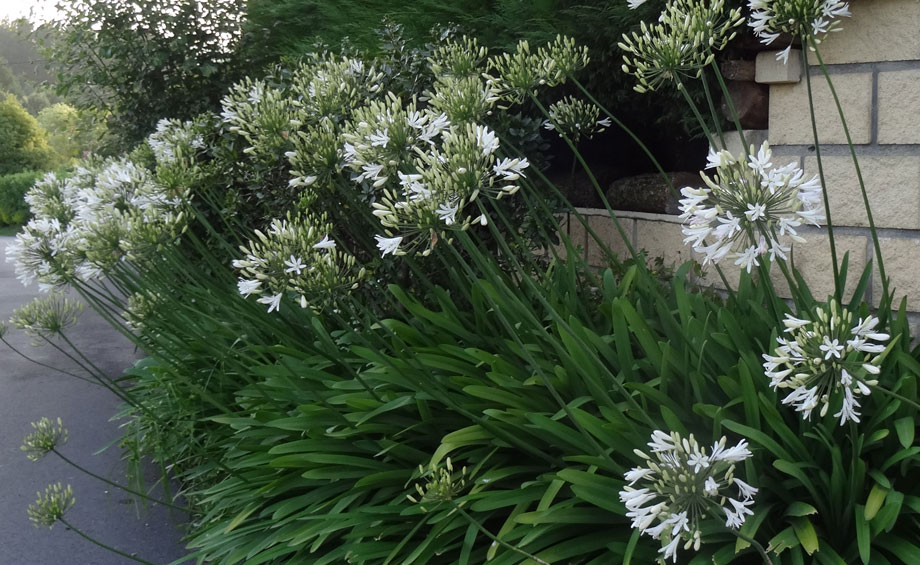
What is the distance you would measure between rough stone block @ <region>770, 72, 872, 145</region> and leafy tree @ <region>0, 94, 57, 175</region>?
2935 centimetres

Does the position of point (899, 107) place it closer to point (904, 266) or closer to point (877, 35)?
point (877, 35)

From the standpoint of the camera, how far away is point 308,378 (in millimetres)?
3279

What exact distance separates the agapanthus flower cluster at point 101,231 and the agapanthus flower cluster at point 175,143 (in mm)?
168

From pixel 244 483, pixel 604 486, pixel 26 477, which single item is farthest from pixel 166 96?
pixel 604 486

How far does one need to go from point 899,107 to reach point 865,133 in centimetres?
15

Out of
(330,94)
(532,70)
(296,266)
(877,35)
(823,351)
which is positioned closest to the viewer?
(823,351)

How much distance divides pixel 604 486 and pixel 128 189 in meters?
3.05

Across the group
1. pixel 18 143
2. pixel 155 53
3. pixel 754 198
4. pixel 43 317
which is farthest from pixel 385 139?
pixel 18 143

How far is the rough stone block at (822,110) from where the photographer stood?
3.20 m

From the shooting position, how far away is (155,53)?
644cm

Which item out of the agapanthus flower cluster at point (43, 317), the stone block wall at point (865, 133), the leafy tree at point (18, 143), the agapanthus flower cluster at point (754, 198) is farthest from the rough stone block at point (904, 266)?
the leafy tree at point (18, 143)

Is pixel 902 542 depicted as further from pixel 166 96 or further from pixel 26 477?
pixel 166 96

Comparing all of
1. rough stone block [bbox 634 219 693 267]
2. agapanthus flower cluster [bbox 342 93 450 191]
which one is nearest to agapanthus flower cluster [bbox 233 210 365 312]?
agapanthus flower cluster [bbox 342 93 450 191]

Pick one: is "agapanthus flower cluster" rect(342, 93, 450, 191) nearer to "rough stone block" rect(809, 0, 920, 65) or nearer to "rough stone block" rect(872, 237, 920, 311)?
"rough stone block" rect(809, 0, 920, 65)
